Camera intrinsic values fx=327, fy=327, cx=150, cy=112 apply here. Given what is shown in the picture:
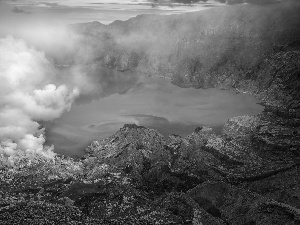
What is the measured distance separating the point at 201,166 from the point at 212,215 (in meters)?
21.9

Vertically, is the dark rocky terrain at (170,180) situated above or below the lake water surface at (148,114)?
above

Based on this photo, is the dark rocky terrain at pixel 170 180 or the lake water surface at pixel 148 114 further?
the lake water surface at pixel 148 114

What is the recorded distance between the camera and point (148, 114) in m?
153

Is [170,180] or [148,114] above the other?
[170,180]

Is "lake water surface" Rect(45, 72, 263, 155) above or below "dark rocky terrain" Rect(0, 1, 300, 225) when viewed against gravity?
below

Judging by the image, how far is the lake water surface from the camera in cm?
11854

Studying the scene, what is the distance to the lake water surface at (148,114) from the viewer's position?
119 m

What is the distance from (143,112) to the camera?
158 meters

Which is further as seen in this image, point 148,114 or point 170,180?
point 148,114

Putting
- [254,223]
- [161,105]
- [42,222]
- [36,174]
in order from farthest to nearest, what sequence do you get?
[161,105], [36,174], [254,223], [42,222]

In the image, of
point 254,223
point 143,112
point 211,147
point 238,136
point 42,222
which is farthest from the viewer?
point 143,112

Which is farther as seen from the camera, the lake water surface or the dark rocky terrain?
the lake water surface

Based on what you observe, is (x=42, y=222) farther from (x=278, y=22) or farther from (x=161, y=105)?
(x=278, y=22)

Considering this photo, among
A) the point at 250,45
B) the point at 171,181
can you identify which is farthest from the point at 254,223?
the point at 250,45
